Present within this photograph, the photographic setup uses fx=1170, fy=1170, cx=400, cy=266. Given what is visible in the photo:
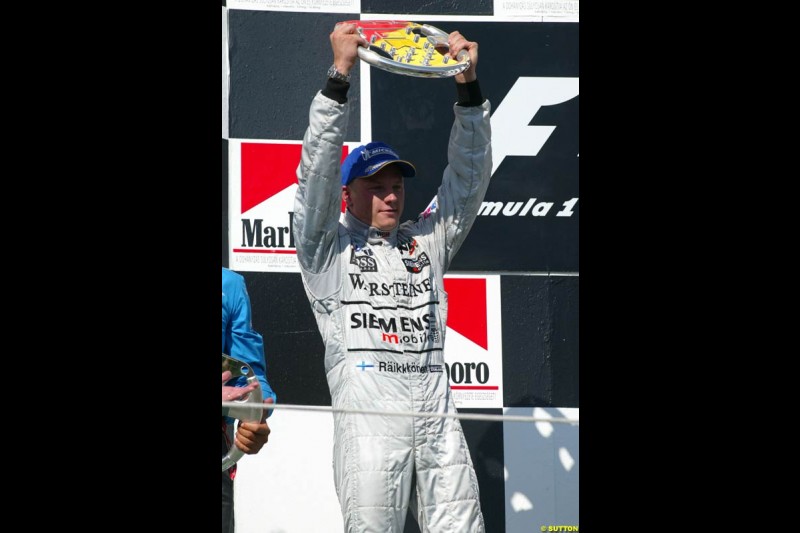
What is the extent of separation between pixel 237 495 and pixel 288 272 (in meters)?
0.78

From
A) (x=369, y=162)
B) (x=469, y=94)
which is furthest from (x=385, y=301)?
(x=469, y=94)

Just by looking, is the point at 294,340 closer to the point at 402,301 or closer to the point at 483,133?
the point at 402,301

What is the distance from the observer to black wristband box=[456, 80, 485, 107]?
11.0 ft

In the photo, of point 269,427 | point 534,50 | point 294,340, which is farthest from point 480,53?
point 269,427

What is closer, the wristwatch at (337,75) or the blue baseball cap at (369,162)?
the wristwatch at (337,75)

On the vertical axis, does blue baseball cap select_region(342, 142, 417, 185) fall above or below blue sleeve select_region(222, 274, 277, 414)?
above

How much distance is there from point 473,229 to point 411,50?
100 cm

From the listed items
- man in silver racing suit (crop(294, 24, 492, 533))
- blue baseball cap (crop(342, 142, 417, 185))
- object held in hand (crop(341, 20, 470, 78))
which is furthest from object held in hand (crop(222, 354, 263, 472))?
object held in hand (crop(341, 20, 470, 78))

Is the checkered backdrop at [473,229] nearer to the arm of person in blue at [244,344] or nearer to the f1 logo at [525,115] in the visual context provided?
the f1 logo at [525,115]

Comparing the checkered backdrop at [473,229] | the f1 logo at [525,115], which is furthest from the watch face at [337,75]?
the f1 logo at [525,115]

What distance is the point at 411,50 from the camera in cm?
337

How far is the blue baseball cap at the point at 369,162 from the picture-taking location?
341 centimetres

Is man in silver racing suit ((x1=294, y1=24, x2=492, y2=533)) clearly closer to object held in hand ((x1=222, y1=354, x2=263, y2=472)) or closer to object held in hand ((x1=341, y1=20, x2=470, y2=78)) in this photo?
object held in hand ((x1=341, y1=20, x2=470, y2=78))

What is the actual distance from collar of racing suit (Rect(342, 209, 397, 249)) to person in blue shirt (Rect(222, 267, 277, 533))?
1.67 ft
